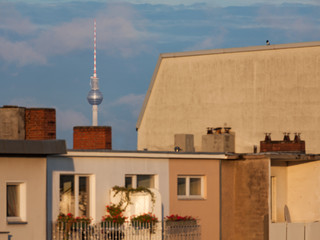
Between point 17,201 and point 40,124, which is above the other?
point 40,124

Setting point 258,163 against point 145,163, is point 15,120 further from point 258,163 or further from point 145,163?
point 258,163

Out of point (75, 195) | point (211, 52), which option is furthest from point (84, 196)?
point (211, 52)

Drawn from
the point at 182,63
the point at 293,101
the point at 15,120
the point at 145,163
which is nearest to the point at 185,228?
the point at 145,163

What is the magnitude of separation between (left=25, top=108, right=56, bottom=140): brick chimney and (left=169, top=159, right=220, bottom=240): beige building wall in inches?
235

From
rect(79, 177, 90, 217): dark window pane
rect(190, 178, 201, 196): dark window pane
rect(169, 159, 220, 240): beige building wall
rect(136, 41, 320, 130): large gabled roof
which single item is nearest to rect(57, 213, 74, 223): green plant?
rect(79, 177, 90, 217): dark window pane

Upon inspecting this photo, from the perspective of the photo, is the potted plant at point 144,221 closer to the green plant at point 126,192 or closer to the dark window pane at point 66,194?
the green plant at point 126,192

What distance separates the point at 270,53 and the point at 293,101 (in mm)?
2710

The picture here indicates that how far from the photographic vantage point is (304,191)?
119ft

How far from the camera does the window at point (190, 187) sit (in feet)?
113

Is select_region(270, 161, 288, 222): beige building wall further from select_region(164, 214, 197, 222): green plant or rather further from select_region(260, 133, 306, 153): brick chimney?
select_region(164, 214, 197, 222): green plant

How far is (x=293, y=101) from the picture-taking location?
136ft

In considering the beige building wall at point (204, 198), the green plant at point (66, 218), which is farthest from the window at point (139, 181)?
the green plant at point (66, 218)

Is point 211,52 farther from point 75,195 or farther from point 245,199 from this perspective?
point 75,195

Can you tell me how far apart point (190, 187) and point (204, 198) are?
0.68m
